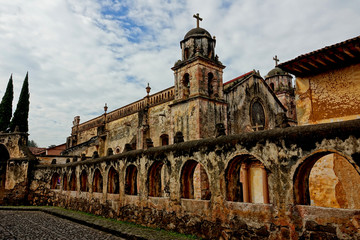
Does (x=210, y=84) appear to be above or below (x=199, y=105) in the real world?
above

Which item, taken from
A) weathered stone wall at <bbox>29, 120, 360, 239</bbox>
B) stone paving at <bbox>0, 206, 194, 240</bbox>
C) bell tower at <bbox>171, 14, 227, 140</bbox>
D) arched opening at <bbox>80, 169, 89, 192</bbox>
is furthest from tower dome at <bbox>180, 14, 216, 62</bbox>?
stone paving at <bbox>0, 206, 194, 240</bbox>

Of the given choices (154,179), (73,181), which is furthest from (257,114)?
(73,181)

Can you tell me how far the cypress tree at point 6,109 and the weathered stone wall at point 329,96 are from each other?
28035mm

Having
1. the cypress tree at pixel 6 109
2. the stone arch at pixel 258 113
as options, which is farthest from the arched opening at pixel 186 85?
the cypress tree at pixel 6 109

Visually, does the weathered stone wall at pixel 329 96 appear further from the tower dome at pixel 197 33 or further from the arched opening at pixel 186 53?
the arched opening at pixel 186 53

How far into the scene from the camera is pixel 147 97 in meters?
21.7

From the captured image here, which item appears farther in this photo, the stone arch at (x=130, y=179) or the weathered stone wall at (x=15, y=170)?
the weathered stone wall at (x=15, y=170)

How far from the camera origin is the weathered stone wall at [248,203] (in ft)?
17.6

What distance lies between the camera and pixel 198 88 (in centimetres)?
1575

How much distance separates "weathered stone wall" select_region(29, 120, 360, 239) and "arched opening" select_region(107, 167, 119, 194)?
0.60 m

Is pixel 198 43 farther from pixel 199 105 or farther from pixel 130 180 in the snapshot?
pixel 130 180

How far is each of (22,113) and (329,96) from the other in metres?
28.0

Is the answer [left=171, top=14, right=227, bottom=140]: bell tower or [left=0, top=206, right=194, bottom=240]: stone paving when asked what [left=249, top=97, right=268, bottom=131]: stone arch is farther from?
[left=0, top=206, right=194, bottom=240]: stone paving

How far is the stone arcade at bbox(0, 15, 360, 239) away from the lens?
5879 millimetres
